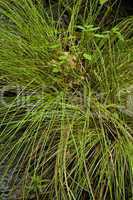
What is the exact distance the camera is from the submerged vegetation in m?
1.72

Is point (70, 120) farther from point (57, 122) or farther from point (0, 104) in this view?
point (0, 104)

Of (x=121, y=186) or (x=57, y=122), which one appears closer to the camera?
(x=121, y=186)

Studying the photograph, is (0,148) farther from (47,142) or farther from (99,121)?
(99,121)

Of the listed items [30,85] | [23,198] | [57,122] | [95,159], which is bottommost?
[23,198]

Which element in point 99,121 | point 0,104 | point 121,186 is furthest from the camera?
point 0,104

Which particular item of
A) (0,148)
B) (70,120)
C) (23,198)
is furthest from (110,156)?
(0,148)

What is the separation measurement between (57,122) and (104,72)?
341mm

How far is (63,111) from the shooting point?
1.76 m

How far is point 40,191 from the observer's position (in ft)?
5.95

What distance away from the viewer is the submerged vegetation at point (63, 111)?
1722 millimetres

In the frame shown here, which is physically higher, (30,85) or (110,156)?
(30,85)

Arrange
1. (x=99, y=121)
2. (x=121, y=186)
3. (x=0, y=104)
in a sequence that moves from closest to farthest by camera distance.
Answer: (x=121, y=186) < (x=99, y=121) < (x=0, y=104)

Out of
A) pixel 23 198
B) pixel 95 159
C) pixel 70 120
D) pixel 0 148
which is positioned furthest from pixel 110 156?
pixel 0 148

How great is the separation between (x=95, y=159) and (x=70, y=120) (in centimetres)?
20
